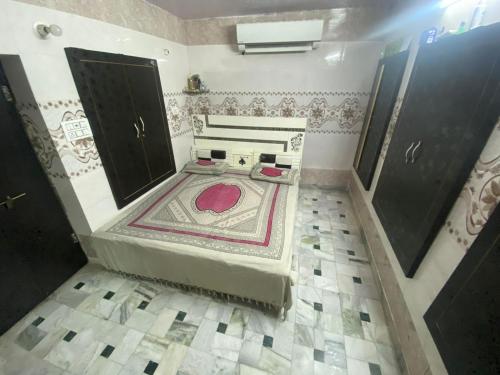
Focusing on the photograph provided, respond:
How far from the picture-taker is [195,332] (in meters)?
1.55

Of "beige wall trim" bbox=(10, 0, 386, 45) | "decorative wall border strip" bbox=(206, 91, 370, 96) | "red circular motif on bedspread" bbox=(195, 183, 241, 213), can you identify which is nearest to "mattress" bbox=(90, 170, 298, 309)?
"red circular motif on bedspread" bbox=(195, 183, 241, 213)

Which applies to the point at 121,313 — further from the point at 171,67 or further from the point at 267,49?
the point at 267,49

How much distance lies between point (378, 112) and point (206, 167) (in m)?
2.37

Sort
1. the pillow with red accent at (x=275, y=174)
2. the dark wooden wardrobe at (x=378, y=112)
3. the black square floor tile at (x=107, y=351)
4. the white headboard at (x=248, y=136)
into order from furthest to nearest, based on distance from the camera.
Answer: the white headboard at (x=248, y=136)
the pillow with red accent at (x=275, y=174)
the dark wooden wardrobe at (x=378, y=112)
the black square floor tile at (x=107, y=351)

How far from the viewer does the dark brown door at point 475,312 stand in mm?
805

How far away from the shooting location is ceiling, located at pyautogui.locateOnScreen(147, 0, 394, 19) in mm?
2311

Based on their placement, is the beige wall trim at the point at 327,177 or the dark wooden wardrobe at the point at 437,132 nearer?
the dark wooden wardrobe at the point at 437,132

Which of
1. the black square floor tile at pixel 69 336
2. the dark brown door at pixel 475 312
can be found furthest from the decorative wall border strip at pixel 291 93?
the black square floor tile at pixel 69 336

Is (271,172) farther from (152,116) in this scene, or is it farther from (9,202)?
(9,202)

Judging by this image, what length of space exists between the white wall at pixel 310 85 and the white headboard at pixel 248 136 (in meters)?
0.23

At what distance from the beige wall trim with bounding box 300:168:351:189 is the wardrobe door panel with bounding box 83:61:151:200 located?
2.56 metres

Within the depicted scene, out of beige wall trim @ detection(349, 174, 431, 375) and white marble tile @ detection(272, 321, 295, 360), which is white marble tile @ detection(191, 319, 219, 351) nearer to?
white marble tile @ detection(272, 321, 295, 360)

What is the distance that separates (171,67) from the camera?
2.75 metres

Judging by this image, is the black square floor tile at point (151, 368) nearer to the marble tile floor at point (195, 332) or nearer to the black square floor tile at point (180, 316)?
the marble tile floor at point (195, 332)
